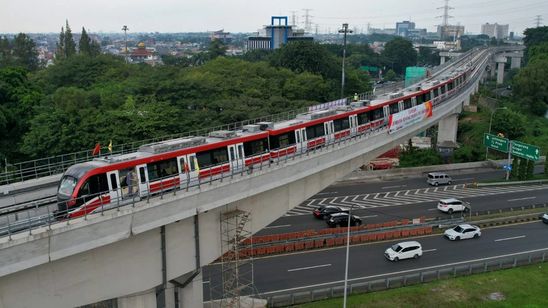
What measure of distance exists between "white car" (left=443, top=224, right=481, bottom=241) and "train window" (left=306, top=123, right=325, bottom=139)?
44.8 ft

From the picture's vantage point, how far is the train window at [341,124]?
1320 inches

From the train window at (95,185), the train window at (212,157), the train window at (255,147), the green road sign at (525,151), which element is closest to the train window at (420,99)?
the green road sign at (525,151)

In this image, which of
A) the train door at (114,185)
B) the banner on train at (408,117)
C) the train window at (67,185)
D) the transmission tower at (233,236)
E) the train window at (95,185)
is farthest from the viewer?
the banner on train at (408,117)

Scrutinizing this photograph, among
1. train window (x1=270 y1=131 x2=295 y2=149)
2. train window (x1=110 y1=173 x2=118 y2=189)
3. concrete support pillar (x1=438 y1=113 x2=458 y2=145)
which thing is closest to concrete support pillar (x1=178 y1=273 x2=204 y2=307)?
train window (x1=110 y1=173 x2=118 y2=189)

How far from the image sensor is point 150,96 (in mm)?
50062

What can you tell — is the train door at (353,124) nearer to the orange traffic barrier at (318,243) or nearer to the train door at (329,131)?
the train door at (329,131)

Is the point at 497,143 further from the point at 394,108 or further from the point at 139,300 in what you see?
the point at 139,300

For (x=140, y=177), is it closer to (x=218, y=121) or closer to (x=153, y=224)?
(x=153, y=224)

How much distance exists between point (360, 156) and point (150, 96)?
83.0 feet

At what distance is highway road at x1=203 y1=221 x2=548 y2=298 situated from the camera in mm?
29672

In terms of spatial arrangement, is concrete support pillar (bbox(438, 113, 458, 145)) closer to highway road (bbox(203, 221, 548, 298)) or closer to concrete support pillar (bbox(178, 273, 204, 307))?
highway road (bbox(203, 221, 548, 298))

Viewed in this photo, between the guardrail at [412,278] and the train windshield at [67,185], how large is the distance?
12354 millimetres

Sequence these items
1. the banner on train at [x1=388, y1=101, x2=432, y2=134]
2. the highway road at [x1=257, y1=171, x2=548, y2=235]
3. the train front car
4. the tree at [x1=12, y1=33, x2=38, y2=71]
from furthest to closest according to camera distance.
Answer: the tree at [x1=12, y1=33, x2=38, y2=71] → the highway road at [x1=257, y1=171, x2=548, y2=235] → the banner on train at [x1=388, y1=101, x2=432, y2=134] → the train front car

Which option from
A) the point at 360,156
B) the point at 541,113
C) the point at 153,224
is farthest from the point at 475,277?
the point at 541,113
